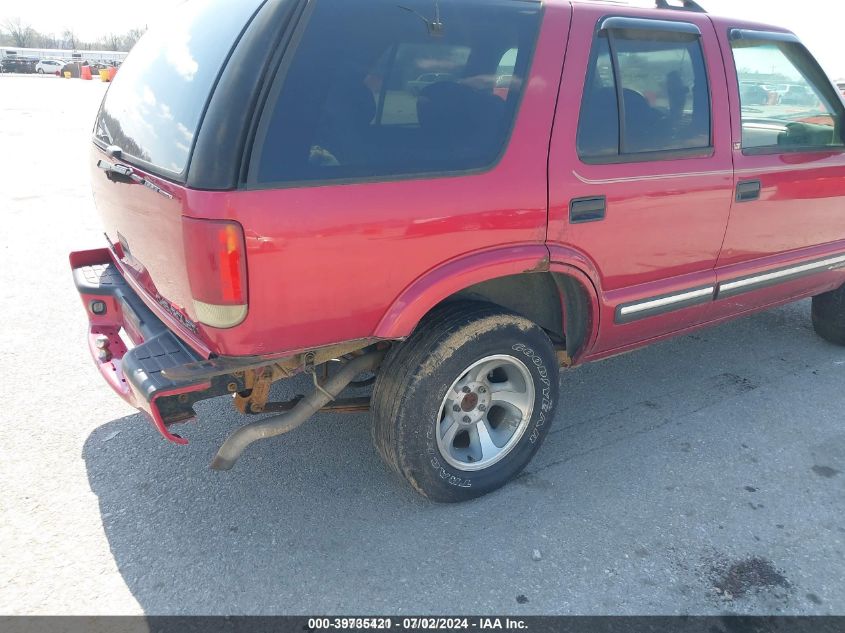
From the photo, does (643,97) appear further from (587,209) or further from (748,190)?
(748,190)

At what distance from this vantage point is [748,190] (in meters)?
3.27

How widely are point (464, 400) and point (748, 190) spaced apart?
1.79m

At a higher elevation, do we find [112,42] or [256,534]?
[256,534]

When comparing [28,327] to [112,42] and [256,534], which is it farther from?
[112,42]

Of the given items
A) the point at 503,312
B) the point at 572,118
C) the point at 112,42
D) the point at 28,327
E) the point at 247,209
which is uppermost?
the point at 572,118

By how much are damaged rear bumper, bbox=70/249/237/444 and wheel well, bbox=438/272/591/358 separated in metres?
1.16

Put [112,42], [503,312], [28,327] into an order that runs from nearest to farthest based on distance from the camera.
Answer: [503,312], [28,327], [112,42]

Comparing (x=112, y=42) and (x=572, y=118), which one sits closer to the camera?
(x=572, y=118)

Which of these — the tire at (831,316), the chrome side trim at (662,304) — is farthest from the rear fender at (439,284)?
the tire at (831,316)

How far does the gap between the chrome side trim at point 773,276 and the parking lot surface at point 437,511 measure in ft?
2.26

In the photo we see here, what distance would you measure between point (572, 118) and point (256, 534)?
2.12m

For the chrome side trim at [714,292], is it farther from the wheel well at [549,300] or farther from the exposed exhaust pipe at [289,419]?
the exposed exhaust pipe at [289,419]

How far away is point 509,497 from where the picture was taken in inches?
116

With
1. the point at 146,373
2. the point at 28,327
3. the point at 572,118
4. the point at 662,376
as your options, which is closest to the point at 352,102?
the point at 572,118
